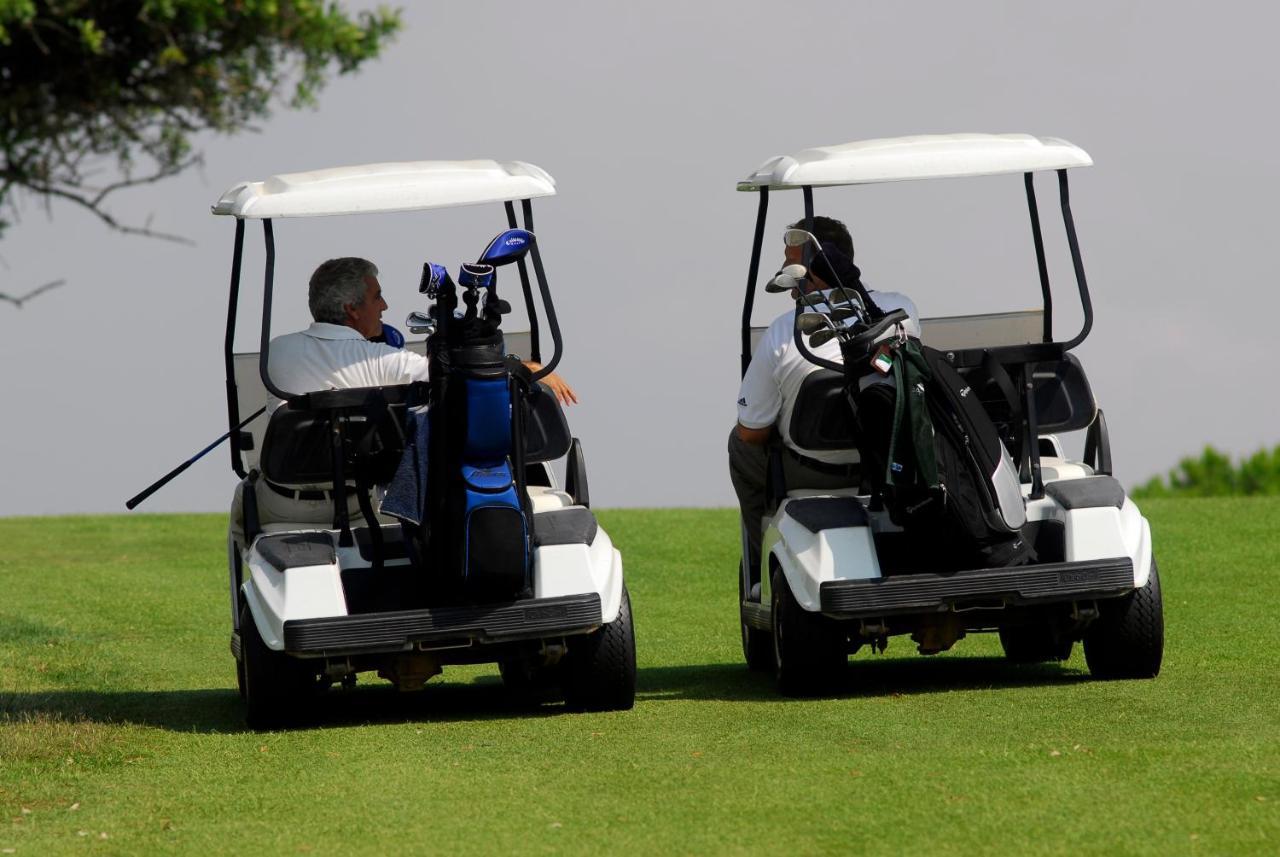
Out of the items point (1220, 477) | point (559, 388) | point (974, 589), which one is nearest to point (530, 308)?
point (559, 388)

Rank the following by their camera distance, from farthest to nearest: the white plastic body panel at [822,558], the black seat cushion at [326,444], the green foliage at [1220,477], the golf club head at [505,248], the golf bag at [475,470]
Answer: the green foliage at [1220,477] → the white plastic body panel at [822,558] → the black seat cushion at [326,444] → the golf club head at [505,248] → the golf bag at [475,470]

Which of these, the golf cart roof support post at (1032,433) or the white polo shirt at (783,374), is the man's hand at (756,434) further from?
the golf cart roof support post at (1032,433)

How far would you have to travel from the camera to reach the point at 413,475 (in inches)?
260

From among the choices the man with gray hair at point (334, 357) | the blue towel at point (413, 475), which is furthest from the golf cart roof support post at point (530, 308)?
the blue towel at point (413, 475)

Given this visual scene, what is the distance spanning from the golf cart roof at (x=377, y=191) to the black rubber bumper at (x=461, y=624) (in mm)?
1416

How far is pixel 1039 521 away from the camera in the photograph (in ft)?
24.0

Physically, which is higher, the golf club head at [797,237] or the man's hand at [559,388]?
the golf club head at [797,237]

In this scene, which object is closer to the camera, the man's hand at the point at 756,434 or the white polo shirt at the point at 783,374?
the white polo shirt at the point at 783,374

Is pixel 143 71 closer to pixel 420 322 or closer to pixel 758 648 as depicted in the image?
pixel 420 322

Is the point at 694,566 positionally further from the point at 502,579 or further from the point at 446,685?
the point at 502,579

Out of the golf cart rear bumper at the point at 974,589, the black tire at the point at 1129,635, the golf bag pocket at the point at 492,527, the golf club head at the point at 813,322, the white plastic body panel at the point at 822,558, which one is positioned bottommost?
the black tire at the point at 1129,635

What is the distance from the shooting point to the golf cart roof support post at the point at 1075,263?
7281 mm

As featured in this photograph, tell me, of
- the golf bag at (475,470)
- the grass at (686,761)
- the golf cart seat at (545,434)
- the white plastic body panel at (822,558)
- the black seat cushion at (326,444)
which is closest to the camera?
the grass at (686,761)

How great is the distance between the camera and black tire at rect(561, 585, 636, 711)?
7.02m
